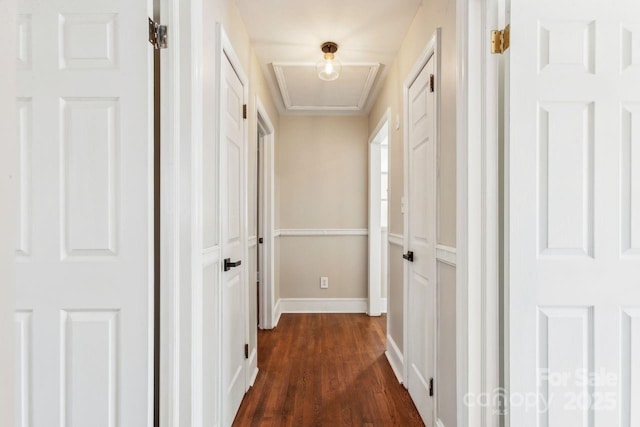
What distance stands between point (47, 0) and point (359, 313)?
3.73 metres

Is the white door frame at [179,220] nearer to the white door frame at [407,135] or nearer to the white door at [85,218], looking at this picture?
the white door at [85,218]

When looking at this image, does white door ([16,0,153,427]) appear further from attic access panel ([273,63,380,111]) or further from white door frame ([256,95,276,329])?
white door frame ([256,95,276,329])

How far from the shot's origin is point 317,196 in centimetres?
413

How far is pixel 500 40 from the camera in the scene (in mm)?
1280

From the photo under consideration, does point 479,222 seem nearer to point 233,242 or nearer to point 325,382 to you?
point 233,242

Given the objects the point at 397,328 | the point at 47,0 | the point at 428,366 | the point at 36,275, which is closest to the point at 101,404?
the point at 36,275

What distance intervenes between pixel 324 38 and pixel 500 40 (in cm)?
146

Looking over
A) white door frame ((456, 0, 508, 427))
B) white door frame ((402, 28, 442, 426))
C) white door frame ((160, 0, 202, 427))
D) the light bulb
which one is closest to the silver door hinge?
white door frame ((160, 0, 202, 427))

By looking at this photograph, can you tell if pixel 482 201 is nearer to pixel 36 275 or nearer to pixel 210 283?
pixel 210 283

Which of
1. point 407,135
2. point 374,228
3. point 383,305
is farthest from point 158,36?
point 383,305

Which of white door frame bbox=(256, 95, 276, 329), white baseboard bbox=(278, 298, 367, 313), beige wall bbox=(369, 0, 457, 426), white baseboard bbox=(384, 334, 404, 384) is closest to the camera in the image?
beige wall bbox=(369, 0, 457, 426)

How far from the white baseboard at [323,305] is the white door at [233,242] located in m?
1.88
